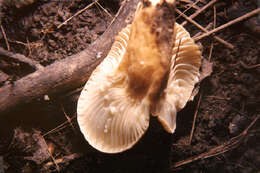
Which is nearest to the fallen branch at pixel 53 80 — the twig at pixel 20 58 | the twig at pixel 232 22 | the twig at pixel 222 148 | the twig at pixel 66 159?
the twig at pixel 20 58

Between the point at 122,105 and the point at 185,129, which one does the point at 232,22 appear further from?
the point at 122,105

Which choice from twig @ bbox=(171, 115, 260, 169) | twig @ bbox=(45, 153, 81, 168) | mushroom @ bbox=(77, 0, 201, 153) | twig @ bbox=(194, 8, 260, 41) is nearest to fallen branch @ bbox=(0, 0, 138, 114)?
mushroom @ bbox=(77, 0, 201, 153)

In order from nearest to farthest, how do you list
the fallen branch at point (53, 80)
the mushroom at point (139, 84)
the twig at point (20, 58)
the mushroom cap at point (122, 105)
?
1. the mushroom at point (139, 84)
2. the mushroom cap at point (122, 105)
3. the fallen branch at point (53, 80)
4. the twig at point (20, 58)

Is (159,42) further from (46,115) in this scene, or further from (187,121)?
(46,115)

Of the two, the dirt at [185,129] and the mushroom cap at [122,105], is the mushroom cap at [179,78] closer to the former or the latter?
the mushroom cap at [122,105]

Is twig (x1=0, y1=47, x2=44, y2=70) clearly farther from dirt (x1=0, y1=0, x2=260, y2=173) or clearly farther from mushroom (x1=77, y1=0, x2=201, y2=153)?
mushroom (x1=77, y1=0, x2=201, y2=153)
